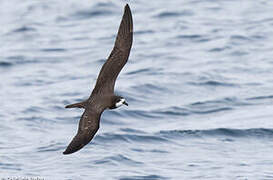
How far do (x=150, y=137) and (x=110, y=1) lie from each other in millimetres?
9598

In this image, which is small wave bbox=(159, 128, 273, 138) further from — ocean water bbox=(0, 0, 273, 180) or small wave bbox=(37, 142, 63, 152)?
small wave bbox=(37, 142, 63, 152)

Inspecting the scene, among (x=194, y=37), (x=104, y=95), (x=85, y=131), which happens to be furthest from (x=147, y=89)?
(x=85, y=131)

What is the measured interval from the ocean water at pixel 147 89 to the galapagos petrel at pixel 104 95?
166 centimetres

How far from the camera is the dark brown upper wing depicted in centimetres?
1002

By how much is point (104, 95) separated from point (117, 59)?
612 millimetres

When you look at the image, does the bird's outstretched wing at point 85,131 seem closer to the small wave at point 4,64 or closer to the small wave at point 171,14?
the small wave at point 4,64

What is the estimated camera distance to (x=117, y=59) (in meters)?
10.2

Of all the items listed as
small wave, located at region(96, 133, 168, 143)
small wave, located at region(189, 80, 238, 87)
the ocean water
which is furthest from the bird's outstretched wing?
small wave, located at region(189, 80, 238, 87)

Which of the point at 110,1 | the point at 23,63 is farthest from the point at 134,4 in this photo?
the point at 23,63

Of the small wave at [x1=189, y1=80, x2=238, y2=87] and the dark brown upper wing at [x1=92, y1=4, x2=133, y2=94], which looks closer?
the dark brown upper wing at [x1=92, y1=4, x2=133, y2=94]

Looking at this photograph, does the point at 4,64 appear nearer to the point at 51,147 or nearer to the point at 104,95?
the point at 51,147

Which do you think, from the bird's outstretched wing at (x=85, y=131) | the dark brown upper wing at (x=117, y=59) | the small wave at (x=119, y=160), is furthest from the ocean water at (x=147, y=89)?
the bird's outstretched wing at (x=85, y=131)

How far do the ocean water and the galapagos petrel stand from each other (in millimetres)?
1661

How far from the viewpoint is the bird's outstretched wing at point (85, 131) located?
888cm
